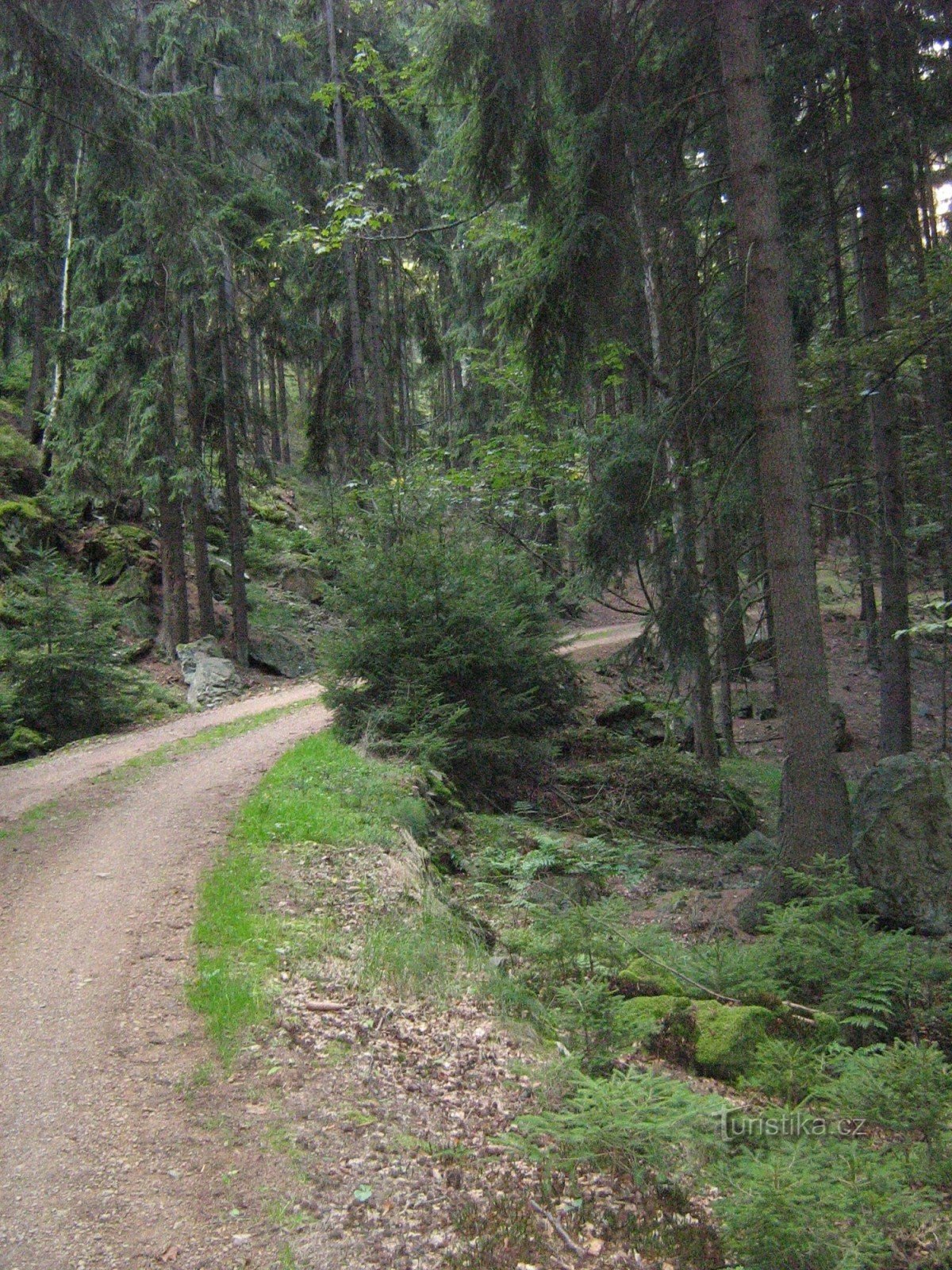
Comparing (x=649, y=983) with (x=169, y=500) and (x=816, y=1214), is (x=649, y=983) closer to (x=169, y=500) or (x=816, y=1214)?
(x=816, y=1214)

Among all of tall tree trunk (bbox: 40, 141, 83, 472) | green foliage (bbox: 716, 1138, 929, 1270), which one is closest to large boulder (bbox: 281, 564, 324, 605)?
tall tree trunk (bbox: 40, 141, 83, 472)

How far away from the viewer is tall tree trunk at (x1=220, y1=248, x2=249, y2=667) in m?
19.3

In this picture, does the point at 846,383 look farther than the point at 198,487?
No

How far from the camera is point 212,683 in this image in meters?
17.0

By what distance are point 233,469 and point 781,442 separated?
50.3 ft

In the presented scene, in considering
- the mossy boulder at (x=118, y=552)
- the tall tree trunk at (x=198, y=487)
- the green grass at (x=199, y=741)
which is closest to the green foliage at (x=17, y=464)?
the mossy boulder at (x=118, y=552)

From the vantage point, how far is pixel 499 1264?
317cm

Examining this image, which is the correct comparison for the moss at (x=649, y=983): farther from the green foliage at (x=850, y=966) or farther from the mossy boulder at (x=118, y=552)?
the mossy boulder at (x=118, y=552)

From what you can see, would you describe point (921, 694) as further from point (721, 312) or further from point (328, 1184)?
point (328, 1184)

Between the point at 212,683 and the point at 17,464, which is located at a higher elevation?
the point at 17,464

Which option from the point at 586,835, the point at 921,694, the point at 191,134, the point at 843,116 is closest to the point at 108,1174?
the point at 586,835

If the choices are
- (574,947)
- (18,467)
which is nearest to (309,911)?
(574,947)

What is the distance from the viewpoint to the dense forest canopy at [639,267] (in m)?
7.09

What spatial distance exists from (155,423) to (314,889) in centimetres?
1373
